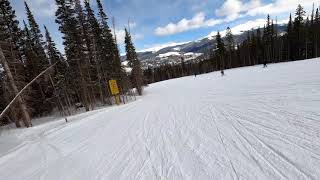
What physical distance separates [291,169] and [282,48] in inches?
2532

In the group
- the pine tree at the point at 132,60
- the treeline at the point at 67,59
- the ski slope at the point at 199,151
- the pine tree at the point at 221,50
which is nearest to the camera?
the ski slope at the point at 199,151

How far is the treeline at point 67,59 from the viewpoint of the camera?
22.5m

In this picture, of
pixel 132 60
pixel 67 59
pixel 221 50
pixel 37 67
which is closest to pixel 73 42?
pixel 67 59

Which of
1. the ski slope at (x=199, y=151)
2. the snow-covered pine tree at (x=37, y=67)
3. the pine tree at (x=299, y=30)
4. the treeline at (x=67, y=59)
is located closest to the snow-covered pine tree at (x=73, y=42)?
the treeline at (x=67, y=59)

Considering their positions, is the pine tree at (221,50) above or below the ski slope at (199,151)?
above

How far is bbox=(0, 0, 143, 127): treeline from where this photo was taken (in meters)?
22.5

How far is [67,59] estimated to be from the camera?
23875 millimetres

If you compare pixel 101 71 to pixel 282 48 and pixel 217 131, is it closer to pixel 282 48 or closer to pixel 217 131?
pixel 217 131

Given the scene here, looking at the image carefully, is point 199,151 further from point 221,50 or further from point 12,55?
point 221,50

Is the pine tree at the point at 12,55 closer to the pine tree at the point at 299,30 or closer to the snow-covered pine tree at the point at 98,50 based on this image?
the snow-covered pine tree at the point at 98,50

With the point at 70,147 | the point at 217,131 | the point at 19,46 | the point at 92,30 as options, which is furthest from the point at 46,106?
the point at 217,131

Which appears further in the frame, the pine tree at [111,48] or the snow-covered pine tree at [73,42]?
the pine tree at [111,48]

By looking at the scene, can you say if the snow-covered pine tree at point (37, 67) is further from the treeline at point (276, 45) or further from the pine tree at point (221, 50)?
the pine tree at point (221, 50)

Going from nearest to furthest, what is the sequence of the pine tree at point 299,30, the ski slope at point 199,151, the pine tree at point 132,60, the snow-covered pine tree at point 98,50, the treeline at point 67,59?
the ski slope at point 199,151, the treeline at point 67,59, the snow-covered pine tree at point 98,50, the pine tree at point 132,60, the pine tree at point 299,30
